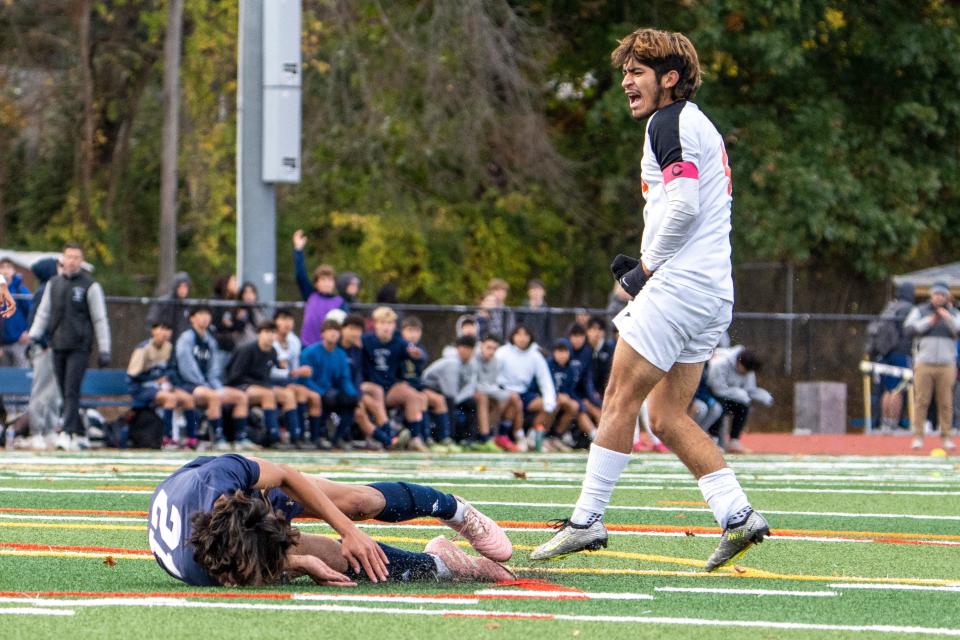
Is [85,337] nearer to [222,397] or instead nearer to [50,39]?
[222,397]

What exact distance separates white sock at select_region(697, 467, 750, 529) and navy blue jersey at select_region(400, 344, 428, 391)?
12.8 m

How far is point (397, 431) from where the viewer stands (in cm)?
2070

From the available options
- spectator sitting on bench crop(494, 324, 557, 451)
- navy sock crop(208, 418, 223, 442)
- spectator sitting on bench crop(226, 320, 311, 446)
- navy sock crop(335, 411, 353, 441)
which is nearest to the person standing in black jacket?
navy sock crop(208, 418, 223, 442)

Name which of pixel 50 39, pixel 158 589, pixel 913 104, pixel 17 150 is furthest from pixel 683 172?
pixel 17 150

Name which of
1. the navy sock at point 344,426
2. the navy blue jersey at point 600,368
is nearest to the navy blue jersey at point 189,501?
the navy sock at point 344,426

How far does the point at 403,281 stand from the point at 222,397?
16.1m

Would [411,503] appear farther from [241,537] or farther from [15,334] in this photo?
[15,334]

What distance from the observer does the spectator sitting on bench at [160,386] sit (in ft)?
61.3

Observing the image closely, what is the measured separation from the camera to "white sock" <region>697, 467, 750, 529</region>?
25.0 ft

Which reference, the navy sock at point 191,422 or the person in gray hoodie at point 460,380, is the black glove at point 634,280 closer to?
the navy sock at point 191,422

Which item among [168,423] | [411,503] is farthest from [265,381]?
[411,503]

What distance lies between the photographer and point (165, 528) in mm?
6613

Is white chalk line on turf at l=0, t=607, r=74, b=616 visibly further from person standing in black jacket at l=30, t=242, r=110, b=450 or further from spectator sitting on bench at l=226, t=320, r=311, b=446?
spectator sitting on bench at l=226, t=320, r=311, b=446

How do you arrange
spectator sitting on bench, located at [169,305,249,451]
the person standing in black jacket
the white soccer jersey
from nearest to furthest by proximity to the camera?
the white soccer jersey, the person standing in black jacket, spectator sitting on bench, located at [169,305,249,451]
